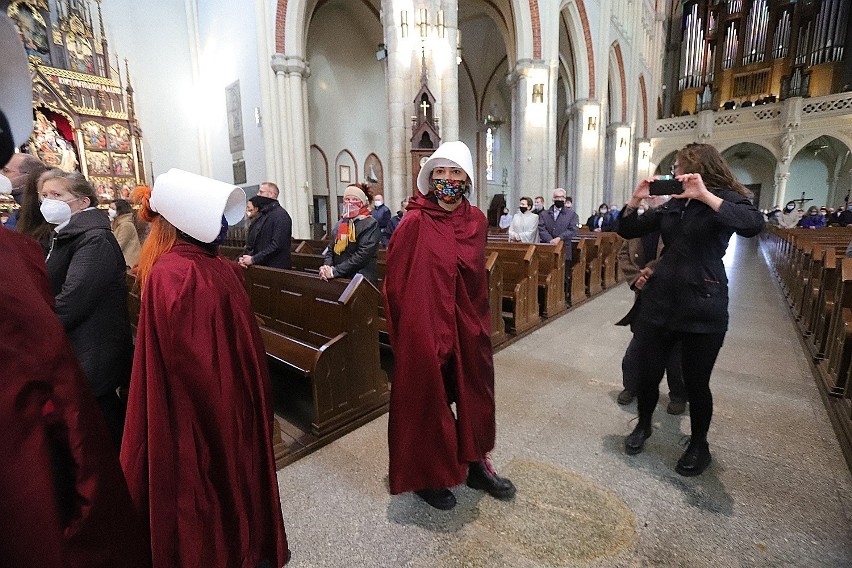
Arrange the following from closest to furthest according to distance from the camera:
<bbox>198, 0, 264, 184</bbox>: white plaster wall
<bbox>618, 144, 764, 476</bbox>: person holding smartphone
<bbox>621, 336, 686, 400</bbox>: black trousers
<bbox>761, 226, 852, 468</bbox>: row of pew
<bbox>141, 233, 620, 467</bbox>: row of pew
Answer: <bbox>618, 144, 764, 476</bbox>: person holding smartphone, <bbox>141, 233, 620, 467</bbox>: row of pew, <bbox>761, 226, 852, 468</bbox>: row of pew, <bbox>621, 336, 686, 400</bbox>: black trousers, <bbox>198, 0, 264, 184</bbox>: white plaster wall

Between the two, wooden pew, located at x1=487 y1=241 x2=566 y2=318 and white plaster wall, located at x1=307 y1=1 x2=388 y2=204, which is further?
white plaster wall, located at x1=307 y1=1 x2=388 y2=204

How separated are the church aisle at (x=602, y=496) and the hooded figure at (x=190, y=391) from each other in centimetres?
74

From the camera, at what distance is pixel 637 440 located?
268cm

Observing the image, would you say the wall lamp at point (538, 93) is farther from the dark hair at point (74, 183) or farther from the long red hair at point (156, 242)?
the long red hair at point (156, 242)

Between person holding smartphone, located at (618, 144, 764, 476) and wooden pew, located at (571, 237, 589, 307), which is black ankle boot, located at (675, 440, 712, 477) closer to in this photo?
person holding smartphone, located at (618, 144, 764, 476)

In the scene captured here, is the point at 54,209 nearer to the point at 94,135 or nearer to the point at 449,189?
the point at 449,189

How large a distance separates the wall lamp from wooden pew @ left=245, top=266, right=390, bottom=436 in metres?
10.4

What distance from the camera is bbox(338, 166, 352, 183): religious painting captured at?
15383 mm

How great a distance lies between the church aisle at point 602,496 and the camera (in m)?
1.97

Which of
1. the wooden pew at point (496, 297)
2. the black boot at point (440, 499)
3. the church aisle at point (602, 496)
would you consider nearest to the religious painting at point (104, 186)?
the wooden pew at point (496, 297)

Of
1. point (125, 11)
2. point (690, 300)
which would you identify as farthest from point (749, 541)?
point (125, 11)

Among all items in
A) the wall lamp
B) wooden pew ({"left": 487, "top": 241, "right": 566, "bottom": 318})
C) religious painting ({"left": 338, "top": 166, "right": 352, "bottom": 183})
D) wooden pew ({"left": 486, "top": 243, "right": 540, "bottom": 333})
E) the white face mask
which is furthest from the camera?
religious painting ({"left": 338, "top": 166, "right": 352, "bottom": 183})

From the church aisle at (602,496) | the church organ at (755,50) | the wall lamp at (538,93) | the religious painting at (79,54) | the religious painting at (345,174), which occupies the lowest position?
the church aisle at (602,496)

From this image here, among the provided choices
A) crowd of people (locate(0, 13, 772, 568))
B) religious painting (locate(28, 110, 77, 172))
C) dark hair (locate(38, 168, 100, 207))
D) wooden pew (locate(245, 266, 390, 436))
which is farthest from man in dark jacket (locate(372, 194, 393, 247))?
religious painting (locate(28, 110, 77, 172))
